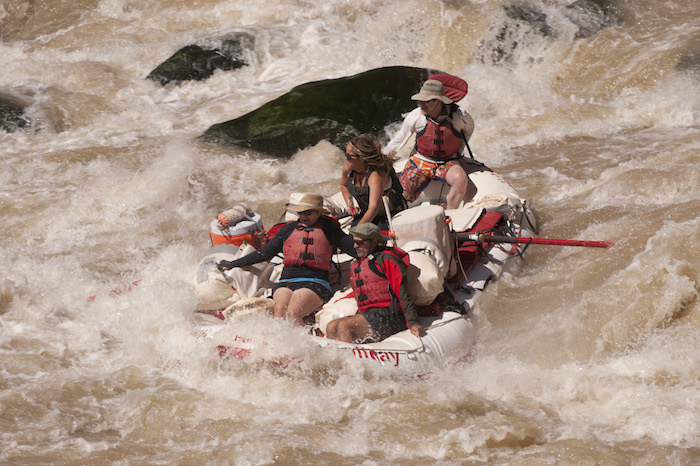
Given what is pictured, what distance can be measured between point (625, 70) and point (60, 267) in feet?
22.8

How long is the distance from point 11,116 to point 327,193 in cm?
423

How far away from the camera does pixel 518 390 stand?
4.34 metres

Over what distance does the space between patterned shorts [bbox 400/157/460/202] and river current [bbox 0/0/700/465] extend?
951 mm

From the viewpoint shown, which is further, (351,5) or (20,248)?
(351,5)

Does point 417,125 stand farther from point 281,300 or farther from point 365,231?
point 281,300

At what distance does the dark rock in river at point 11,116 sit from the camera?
29.1 ft

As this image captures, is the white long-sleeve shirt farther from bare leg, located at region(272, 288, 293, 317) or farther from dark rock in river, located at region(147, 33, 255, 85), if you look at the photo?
dark rock in river, located at region(147, 33, 255, 85)

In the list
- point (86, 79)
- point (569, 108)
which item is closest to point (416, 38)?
point (569, 108)

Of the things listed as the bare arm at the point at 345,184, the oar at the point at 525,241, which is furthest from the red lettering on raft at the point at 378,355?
the bare arm at the point at 345,184

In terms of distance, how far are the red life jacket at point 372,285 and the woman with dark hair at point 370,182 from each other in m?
0.62

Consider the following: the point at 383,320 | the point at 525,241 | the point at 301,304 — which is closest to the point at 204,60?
the point at 525,241

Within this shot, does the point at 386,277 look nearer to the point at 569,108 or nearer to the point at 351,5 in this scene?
the point at 569,108

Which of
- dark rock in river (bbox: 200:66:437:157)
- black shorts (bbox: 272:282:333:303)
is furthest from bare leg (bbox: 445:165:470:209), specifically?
dark rock in river (bbox: 200:66:437:157)

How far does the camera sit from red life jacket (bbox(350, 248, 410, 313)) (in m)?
4.45
